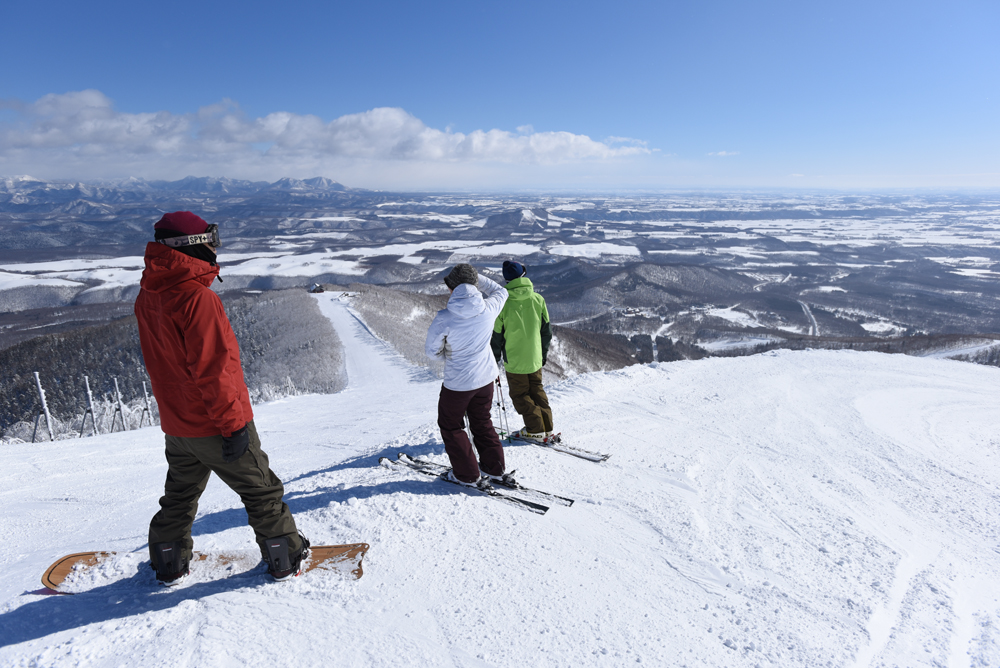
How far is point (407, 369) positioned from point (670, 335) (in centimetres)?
6739

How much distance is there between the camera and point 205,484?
3.25 m

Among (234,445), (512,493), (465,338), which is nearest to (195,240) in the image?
(234,445)

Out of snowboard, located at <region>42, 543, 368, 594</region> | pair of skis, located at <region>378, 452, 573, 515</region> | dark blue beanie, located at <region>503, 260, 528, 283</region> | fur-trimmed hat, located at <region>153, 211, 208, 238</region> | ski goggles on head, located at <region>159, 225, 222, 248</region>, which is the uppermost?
fur-trimmed hat, located at <region>153, 211, 208, 238</region>

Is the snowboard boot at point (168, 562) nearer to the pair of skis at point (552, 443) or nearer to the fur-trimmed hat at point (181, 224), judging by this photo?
the fur-trimmed hat at point (181, 224)

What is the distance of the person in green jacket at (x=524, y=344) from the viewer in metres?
6.35

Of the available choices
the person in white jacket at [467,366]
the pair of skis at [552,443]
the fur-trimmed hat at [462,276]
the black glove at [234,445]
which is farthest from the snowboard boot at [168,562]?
the pair of skis at [552,443]

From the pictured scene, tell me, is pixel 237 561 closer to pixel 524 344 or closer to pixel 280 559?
pixel 280 559

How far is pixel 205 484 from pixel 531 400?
428 cm

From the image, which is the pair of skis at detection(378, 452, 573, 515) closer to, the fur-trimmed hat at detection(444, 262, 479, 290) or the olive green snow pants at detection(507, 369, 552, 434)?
the olive green snow pants at detection(507, 369, 552, 434)

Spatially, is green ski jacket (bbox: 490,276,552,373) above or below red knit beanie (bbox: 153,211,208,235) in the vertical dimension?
below

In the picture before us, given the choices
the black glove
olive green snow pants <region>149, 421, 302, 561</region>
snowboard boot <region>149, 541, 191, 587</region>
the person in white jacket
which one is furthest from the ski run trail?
the black glove

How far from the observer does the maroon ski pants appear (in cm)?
483

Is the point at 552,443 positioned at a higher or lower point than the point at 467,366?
lower

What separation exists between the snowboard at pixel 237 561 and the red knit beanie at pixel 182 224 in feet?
8.22
